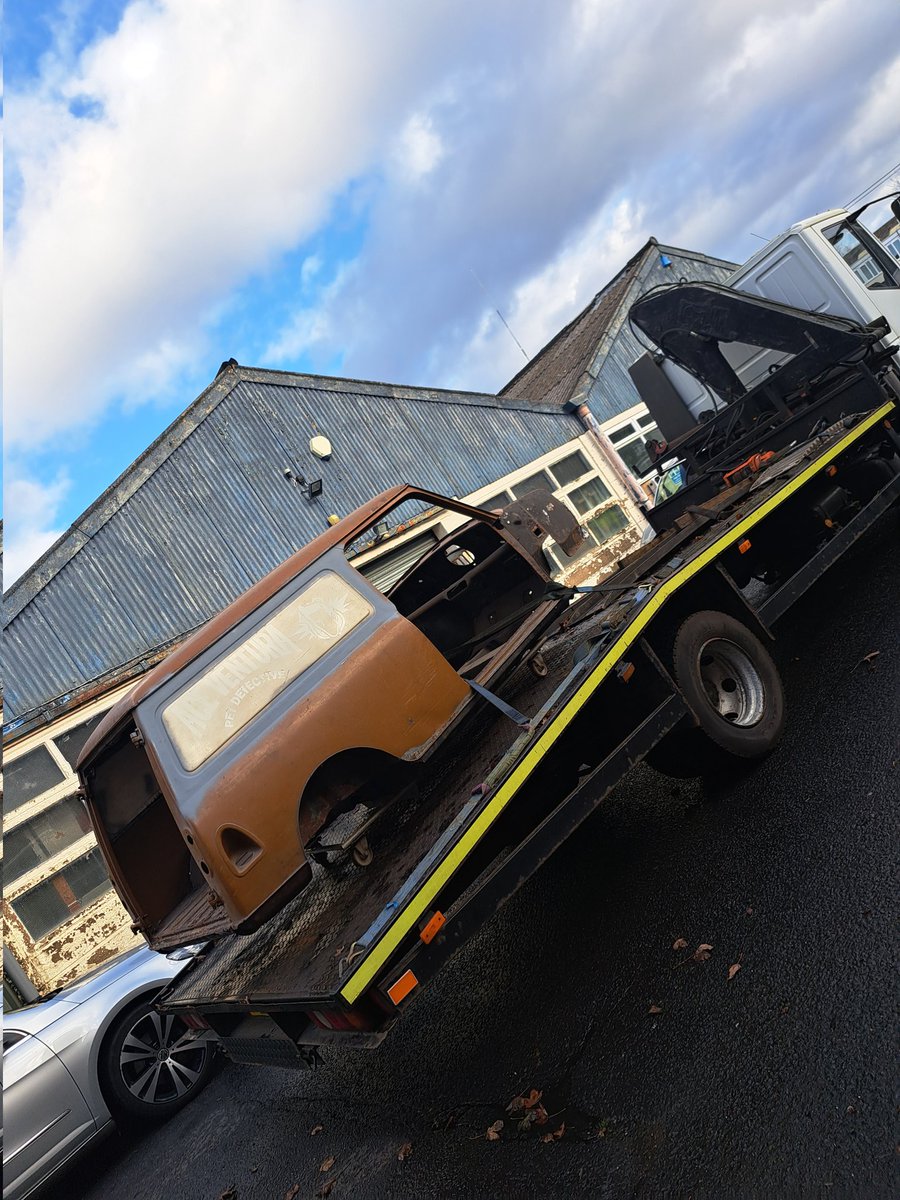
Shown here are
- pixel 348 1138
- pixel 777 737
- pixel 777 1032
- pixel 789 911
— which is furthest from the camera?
pixel 777 737

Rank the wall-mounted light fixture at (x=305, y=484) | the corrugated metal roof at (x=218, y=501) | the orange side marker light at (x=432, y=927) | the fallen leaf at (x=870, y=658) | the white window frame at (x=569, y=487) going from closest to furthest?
1. the orange side marker light at (x=432, y=927)
2. the fallen leaf at (x=870, y=658)
3. the corrugated metal roof at (x=218, y=501)
4. the wall-mounted light fixture at (x=305, y=484)
5. the white window frame at (x=569, y=487)

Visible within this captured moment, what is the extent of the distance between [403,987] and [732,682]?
3.05 meters

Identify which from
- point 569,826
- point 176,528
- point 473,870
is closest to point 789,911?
point 569,826

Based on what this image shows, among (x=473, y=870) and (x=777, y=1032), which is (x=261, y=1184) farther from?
(x=777, y=1032)

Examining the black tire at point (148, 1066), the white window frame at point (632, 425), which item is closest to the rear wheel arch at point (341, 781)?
the black tire at point (148, 1066)

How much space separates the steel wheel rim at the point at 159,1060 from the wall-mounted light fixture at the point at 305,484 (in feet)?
36.6

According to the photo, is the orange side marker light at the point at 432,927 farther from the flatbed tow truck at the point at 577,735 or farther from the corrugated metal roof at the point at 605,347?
the corrugated metal roof at the point at 605,347

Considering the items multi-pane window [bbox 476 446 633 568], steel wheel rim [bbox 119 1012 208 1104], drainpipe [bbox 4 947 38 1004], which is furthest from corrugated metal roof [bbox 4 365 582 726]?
steel wheel rim [bbox 119 1012 208 1104]

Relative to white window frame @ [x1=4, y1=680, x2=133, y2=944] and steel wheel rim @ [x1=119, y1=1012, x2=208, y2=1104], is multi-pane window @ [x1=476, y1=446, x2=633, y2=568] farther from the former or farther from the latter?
steel wheel rim @ [x1=119, y1=1012, x2=208, y2=1104]

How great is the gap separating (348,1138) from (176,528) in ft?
38.3

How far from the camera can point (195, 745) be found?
13.6ft

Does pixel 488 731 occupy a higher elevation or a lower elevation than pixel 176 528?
lower

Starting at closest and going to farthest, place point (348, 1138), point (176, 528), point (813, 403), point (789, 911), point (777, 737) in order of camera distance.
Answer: point (789, 911) < point (348, 1138) < point (777, 737) < point (813, 403) < point (176, 528)

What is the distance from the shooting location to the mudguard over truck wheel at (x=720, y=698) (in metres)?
4.99
